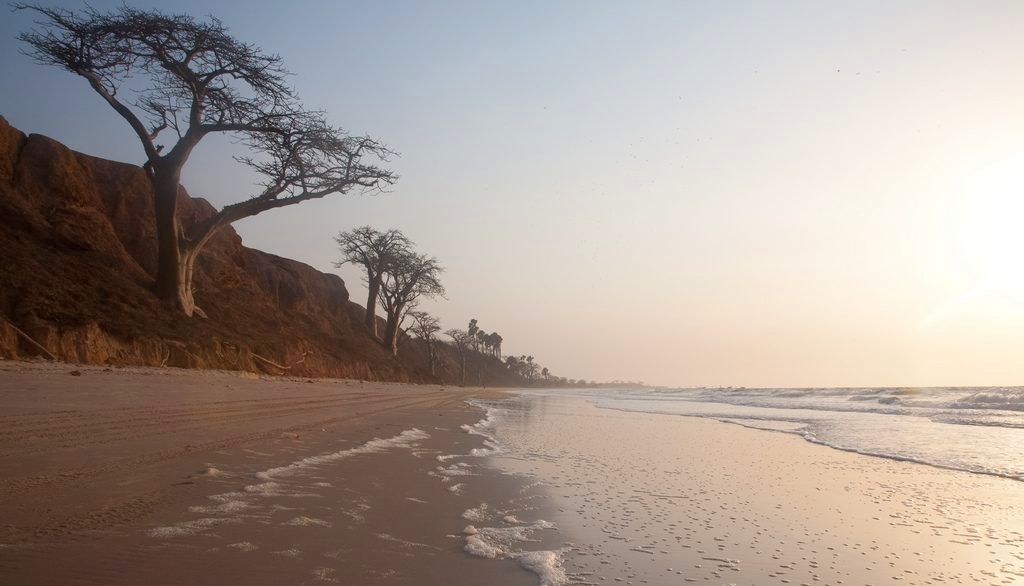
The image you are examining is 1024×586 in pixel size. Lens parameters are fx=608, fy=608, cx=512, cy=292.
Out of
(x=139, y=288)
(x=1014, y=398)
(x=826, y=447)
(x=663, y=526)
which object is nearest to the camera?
(x=663, y=526)

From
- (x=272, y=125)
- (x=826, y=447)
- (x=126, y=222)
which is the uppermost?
(x=272, y=125)

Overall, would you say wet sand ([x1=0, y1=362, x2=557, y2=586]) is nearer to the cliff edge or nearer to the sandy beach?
the sandy beach

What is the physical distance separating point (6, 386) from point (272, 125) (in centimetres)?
1202

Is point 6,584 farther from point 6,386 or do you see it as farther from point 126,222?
point 126,222

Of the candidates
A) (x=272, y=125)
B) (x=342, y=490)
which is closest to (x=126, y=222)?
(x=272, y=125)

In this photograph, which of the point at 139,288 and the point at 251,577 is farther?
the point at 139,288

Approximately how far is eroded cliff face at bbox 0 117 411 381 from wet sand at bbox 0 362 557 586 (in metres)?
6.17

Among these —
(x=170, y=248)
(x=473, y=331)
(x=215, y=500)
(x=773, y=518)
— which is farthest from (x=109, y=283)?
(x=473, y=331)

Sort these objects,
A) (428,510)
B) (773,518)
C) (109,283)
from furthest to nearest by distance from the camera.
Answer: (109,283)
(773,518)
(428,510)

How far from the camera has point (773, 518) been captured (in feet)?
13.4

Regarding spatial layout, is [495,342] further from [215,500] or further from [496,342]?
[215,500]

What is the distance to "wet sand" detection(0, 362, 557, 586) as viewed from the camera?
227 centimetres

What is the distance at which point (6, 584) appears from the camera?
1868 mm

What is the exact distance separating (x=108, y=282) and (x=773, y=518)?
1628 centimetres
